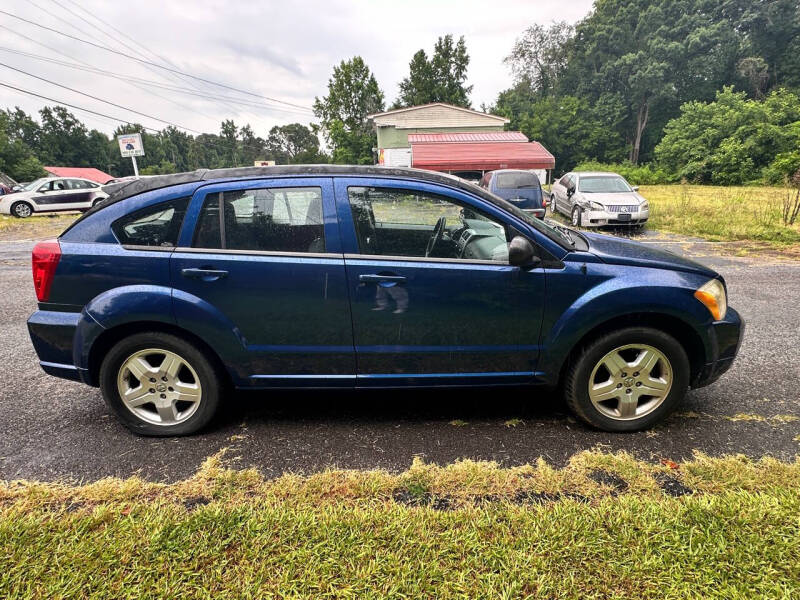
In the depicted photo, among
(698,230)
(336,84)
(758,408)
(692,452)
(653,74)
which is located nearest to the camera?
(692,452)

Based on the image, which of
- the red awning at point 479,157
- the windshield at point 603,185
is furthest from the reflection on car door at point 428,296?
the red awning at point 479,157

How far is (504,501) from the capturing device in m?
2.20

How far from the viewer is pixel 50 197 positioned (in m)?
17.8

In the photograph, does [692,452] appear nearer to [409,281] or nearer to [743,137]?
[409,281]

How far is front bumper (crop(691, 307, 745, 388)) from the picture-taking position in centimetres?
274

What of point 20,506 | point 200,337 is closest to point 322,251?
point 200,337

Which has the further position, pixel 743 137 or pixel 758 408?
pixel 743 137

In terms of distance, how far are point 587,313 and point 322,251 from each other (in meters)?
1.65

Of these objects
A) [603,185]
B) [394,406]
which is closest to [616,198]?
[603,185]

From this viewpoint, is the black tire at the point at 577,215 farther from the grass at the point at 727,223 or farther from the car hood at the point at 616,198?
the grass at the point at 727,223

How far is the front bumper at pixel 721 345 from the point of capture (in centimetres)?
274

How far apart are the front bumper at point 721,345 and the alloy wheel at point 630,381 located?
0.84 ft

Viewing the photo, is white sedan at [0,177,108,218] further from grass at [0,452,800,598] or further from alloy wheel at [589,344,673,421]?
alloy wheel at [589,344,673,421]

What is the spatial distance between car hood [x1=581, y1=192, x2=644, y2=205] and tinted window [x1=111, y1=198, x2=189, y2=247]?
11.7 metres
